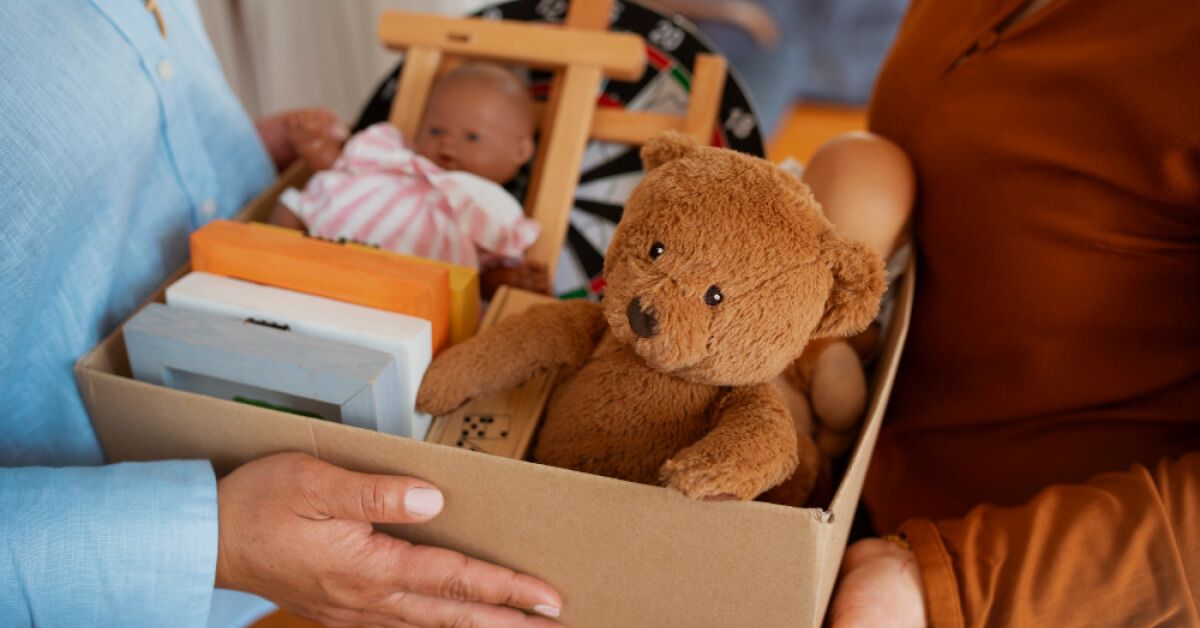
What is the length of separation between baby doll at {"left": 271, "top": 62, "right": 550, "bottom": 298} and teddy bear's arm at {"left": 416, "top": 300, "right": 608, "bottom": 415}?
23 cm

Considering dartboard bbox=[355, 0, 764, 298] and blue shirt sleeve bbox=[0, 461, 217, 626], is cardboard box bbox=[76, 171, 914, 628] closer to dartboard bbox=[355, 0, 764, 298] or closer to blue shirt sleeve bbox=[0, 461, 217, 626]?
blue shirt sleeve bbox=[0, 461, 217, 626]

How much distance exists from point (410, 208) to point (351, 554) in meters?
0.41

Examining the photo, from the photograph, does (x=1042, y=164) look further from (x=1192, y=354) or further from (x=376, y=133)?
(x=376, y=133)

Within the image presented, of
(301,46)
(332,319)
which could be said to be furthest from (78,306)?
(301,46)

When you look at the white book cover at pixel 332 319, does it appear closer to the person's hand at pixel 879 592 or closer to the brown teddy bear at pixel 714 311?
the brown teddy bear at pixel 714 311

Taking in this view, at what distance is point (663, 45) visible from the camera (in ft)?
3.30

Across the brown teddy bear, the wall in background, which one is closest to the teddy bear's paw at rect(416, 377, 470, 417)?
the brown teddy bear

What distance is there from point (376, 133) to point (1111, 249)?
27.1 inches

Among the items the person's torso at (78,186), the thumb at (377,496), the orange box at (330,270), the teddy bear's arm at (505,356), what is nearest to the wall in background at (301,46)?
the person's torso at (78,186)

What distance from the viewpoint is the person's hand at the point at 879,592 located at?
1.96 feet

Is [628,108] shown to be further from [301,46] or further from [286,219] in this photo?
[301,46]

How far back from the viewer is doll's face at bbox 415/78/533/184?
924 millimetres

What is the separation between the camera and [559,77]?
99 centimetres

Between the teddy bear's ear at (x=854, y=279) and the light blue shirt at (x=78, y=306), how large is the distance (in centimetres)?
45
